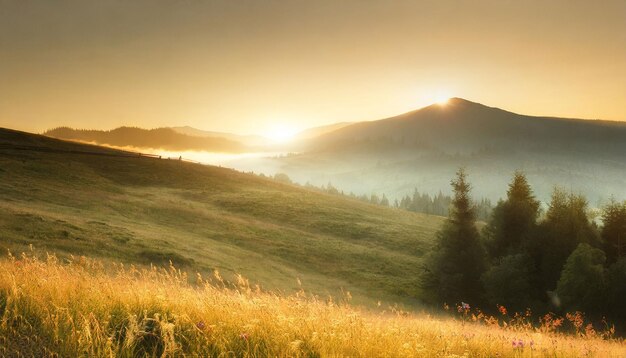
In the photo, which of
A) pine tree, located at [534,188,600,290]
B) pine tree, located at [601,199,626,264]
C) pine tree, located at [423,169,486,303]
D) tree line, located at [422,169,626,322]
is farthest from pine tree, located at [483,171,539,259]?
pine tree, located at [601,199,626,264]

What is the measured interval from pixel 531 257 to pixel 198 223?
125 feet

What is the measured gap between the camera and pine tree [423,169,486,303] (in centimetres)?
4797

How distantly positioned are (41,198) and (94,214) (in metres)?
8.46

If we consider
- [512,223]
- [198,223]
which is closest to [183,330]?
[512,223]

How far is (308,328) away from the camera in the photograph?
7492 millimetres

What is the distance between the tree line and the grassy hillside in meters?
5.40

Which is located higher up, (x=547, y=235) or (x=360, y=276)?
(x=547, y=235)

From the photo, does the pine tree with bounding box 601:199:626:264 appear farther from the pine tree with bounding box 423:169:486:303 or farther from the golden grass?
the golden grass

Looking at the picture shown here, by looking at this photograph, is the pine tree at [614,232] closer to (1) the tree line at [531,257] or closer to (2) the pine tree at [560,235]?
(1) the tree line at [531,257]

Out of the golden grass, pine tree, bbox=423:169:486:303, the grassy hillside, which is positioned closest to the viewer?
the golden grass

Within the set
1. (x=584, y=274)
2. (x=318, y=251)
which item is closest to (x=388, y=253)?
(x=318, y=251)

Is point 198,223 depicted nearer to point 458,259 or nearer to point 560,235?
point 458,259

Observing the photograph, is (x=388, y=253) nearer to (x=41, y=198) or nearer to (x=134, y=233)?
(x=134, y=233)

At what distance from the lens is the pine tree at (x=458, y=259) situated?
48.0 meters
